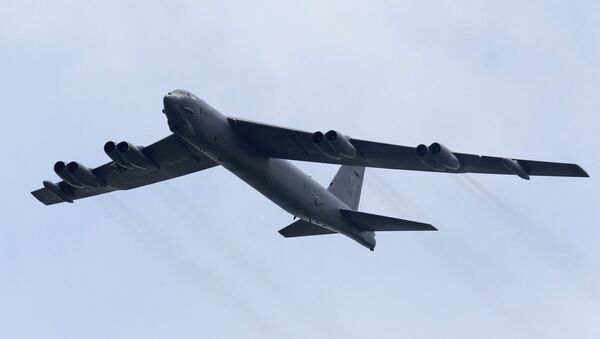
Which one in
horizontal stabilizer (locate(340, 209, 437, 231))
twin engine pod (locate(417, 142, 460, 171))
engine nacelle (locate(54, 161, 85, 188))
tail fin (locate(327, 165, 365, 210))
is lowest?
engine nacelle (locate(54, 161, 85, 188))

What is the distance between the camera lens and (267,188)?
51344mm

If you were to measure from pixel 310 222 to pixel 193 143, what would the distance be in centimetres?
757

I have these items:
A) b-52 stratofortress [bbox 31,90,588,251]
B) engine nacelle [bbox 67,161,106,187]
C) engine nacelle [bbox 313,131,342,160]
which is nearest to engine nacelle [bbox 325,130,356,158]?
b-52 stratofortress [bbox 31,90,588,251]

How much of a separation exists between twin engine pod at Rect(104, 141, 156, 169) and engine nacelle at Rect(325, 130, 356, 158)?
9234mm

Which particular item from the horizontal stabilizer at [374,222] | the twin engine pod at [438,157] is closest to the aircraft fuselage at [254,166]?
the horizontal stabilizer at [374,222]

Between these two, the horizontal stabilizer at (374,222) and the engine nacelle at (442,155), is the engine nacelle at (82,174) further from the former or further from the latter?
the engine nacelle at (442,155)

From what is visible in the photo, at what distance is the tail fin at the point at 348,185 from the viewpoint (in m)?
58.8

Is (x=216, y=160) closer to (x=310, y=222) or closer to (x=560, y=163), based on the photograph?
(x=310, y=222)

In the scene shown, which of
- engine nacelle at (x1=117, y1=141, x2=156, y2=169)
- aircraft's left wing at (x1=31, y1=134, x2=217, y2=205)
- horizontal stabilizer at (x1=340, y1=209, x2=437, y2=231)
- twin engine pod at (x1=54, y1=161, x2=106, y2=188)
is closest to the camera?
engine nacelle at (x1=117, y1=141, x2=156, y2=169)

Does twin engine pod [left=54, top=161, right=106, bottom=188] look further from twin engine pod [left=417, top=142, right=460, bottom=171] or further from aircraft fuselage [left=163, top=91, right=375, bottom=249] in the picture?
twin engine pod [left=417, top=142, right=460, bottom=171]

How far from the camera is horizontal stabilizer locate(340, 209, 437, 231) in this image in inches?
2078

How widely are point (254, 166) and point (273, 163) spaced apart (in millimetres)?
1074

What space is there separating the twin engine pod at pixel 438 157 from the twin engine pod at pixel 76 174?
15692 mm

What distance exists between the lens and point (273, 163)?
51.3m
